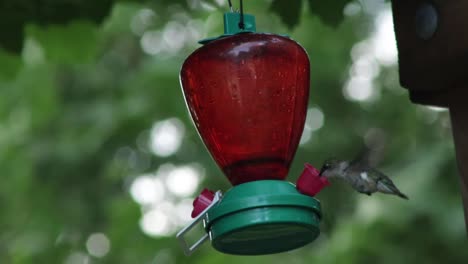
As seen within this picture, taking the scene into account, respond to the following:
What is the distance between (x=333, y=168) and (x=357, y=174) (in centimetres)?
5

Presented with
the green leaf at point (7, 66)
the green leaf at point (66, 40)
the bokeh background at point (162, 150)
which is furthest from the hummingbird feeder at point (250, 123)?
the bokeh background at point (162, 150)

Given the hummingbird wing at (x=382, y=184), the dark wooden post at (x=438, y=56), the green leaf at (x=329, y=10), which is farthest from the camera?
the green leaf at (x=329, y=10)

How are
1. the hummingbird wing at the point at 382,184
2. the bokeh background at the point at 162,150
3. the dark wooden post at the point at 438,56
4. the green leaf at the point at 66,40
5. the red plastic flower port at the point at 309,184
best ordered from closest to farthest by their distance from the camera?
the dark wooden post at the point at 438,56 < the red plastic flower port at the point at 309,184 < the hummingbird wing at the point at 382,184 < the green leaf at the point at 66,40 < the bokeh background at the point at 162,150

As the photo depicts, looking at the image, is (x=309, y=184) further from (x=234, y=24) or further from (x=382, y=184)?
(x=234, y=24)

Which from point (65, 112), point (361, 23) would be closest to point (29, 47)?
point (65, 112)

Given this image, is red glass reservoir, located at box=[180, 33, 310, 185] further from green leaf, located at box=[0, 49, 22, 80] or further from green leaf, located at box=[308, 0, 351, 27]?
green leaf, located at box=[0, 49, 22, 80]

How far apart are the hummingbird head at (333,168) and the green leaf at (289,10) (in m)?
0.54

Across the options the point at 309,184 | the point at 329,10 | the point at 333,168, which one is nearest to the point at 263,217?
the point at 309,184

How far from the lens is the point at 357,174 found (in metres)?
1.98

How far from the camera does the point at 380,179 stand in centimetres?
200

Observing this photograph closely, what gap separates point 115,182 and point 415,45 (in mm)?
5730

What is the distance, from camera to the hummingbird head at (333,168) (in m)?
1.95

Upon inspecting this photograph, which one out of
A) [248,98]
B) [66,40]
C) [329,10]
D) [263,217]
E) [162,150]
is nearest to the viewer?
[263,217]

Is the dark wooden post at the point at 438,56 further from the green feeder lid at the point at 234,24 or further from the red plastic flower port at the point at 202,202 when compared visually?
the red plastic flower port at the point at 202,202
